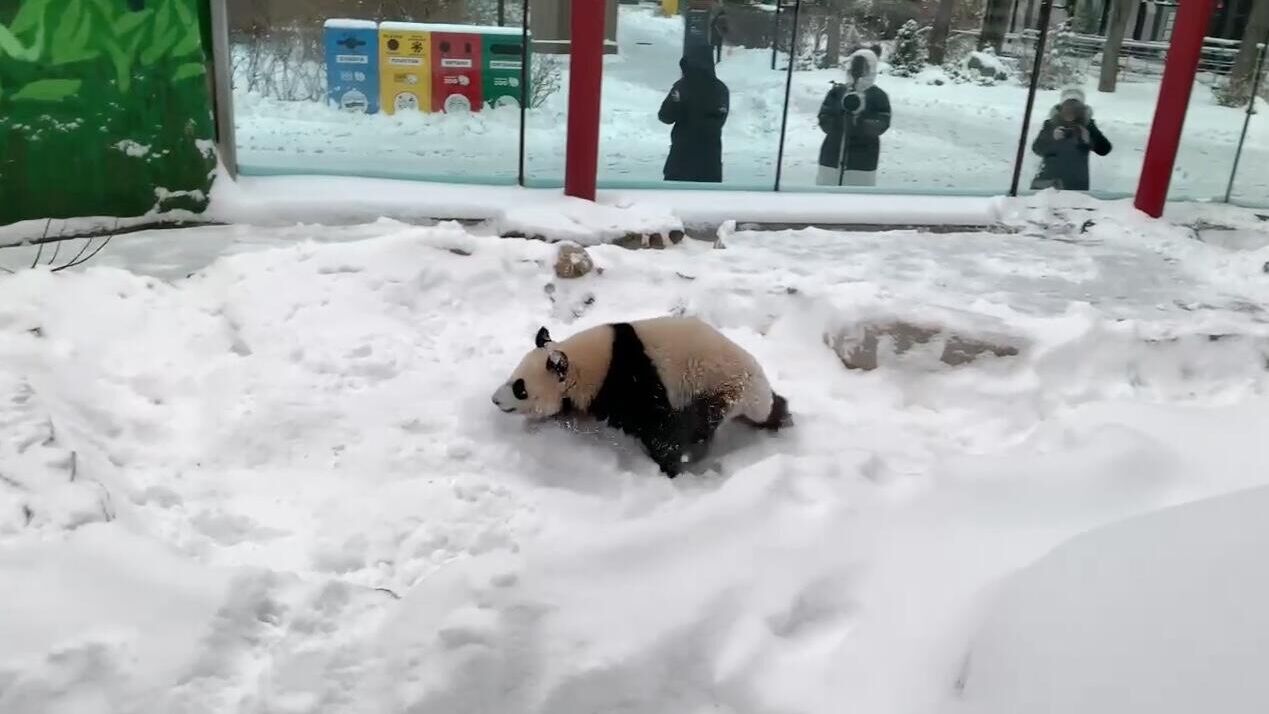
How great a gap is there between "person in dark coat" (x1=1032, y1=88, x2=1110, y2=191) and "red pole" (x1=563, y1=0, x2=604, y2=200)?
3.71 m

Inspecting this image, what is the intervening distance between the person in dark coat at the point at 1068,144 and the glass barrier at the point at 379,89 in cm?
427

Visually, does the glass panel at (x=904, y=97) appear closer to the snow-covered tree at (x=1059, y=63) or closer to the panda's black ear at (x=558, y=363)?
the snow-covered tree at (x=1059, y=63)

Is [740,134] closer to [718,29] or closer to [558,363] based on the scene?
[718,29]

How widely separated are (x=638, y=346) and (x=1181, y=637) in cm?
211

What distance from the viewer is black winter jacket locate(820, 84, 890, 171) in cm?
757

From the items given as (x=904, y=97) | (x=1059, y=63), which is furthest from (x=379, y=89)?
(x=1059, y=63)

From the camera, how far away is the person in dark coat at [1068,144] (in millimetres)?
7945

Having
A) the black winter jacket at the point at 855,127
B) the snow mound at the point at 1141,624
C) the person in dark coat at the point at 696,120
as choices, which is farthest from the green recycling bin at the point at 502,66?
the snow mound at the point at 1141,624

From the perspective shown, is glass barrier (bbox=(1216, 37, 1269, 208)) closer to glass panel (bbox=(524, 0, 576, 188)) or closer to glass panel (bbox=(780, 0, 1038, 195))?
glass panel (bbox=(780, 0, 1038, 195))

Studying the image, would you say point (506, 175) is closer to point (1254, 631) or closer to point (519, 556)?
point (519, 556)

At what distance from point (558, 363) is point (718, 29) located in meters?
4.35

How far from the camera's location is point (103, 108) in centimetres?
579

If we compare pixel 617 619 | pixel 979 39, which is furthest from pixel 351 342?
pixel 979 39

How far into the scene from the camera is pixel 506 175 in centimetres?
707
